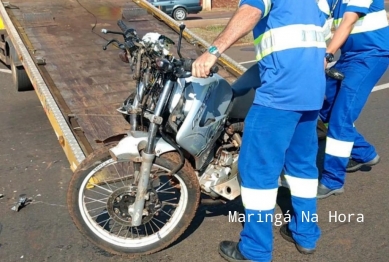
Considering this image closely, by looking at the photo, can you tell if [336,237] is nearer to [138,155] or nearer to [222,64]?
[138,155]

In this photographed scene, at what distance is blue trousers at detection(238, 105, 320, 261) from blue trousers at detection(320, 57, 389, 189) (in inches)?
33.8

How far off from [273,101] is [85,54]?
4.07 meters

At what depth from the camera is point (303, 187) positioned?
3.70m

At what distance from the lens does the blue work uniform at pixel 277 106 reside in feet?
10.2

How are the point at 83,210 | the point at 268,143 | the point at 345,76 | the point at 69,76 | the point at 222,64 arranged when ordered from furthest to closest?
the point at 222,64 → the point at 69,76 → the point at 345,76 → the point at 83,210 → the point at 268,143

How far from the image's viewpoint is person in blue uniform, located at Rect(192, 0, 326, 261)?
2.99 metres

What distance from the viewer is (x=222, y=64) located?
6406 millimetres

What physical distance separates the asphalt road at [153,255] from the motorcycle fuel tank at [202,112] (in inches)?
31.2

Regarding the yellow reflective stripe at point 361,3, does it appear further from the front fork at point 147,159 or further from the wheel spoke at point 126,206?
the wheel spoke at point 126,206

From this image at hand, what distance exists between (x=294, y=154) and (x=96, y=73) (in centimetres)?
329

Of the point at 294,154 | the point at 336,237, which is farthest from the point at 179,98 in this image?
the point at 336,237

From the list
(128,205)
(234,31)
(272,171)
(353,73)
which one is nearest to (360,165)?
(353,73)

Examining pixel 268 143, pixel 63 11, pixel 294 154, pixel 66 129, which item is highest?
pixel 268 143

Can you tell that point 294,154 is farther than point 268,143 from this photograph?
Yes
